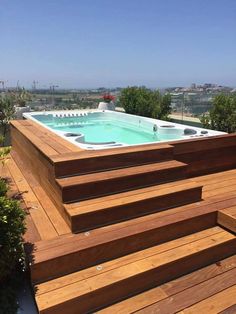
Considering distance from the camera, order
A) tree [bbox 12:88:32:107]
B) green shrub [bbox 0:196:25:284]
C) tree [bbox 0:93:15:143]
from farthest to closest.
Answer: tree [bbox 12:88:32:107], tree [bbox 0:93:15:143], green shrub [bbox 0:196:25:284]

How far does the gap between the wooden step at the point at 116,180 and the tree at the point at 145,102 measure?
491cm

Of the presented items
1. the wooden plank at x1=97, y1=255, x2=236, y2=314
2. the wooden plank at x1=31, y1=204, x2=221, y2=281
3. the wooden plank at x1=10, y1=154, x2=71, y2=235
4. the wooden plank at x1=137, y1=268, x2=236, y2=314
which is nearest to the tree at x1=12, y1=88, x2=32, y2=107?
the wooden plank at x1=10, y1=154, x2=71, y2=235

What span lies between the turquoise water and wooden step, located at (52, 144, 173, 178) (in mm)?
1664

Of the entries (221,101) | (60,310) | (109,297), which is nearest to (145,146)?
(109,297)

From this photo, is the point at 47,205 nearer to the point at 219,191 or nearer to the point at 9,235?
the point at 9,235

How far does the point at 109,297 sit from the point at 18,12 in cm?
684

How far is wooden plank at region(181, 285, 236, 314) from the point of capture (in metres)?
1.85

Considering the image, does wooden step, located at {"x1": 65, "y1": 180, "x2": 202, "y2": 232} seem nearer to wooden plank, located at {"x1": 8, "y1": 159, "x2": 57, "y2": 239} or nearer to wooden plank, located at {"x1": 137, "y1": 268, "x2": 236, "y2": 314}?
wooden plank, located at {"x1": 8, "y1": 159, "x2": 57, "y2": 239}

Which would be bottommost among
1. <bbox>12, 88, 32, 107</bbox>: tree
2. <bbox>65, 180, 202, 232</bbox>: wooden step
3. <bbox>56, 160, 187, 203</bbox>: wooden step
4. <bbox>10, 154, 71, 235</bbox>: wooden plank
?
<bbox>10, 154, 71, 235</bbox>: wooden plank

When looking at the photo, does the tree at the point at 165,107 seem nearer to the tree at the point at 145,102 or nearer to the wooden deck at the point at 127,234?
the tree at the point at 145,102

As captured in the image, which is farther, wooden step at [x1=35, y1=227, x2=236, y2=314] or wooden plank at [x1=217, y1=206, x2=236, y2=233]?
wooden plank at [x1=217, y1=206, x2=236, y2=233]

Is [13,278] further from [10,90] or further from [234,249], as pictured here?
[10,90]

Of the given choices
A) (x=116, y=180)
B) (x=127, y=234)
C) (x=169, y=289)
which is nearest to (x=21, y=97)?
(x=116, y=180)

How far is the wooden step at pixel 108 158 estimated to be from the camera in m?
2.63
